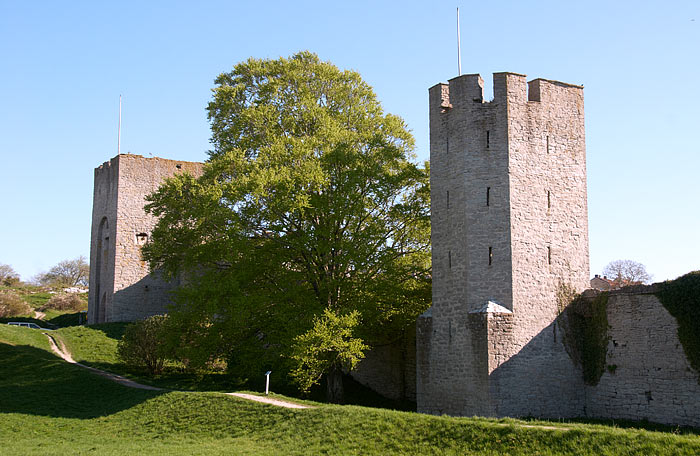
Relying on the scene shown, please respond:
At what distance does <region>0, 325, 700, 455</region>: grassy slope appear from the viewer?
12930 mm

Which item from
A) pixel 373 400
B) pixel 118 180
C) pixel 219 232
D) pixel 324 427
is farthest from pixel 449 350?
pixel 118 180

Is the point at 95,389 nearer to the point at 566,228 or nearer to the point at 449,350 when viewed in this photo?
the point at 449,350

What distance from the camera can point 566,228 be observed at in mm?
20016

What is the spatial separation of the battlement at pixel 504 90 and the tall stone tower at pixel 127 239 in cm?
2405

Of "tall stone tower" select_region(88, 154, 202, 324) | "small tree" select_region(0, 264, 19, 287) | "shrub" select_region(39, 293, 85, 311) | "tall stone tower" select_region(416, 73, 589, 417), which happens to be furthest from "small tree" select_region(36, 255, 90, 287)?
"tall stone tower" select_region(416, 73, 589, 417)

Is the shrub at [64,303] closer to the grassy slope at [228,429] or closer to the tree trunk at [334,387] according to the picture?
the grassy slope at [228,429]

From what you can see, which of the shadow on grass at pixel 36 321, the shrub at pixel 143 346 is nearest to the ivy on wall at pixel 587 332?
the shrub at pixel 143 346

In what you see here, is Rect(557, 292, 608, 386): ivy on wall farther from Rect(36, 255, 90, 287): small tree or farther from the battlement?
Rect(36, 255, 90, 287): small tree

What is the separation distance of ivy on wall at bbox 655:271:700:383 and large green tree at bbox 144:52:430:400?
8.40m

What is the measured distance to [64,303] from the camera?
53438 mm

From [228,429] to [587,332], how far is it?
1036 cm

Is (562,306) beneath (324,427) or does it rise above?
above

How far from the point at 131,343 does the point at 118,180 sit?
603 inches

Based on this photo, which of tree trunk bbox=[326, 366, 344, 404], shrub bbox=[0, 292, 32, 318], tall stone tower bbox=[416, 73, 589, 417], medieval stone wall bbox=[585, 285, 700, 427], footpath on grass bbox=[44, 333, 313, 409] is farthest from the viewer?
shrub bbox=[0, 292, 32, 318]
